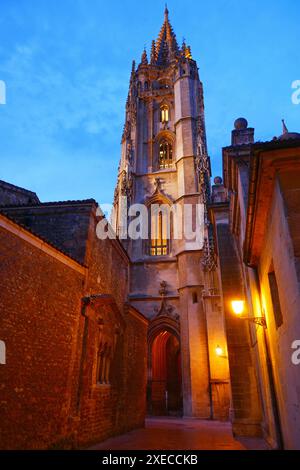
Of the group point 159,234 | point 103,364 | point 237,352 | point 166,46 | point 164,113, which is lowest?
point 103,364

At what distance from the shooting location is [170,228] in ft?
A: 81.6

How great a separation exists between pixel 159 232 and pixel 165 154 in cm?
791

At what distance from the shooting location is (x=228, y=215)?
1346cm

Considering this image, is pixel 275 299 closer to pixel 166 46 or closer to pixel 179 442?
pixel 179 442

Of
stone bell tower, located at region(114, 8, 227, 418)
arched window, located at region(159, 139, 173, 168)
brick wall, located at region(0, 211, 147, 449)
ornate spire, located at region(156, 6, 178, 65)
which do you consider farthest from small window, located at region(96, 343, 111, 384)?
ornate spire, located at region(156, 6, 178, 65)

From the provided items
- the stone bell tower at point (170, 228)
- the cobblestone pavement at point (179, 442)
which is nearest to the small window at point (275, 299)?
the cobblestone pavement at point (179, 442)

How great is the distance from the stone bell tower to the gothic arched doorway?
0.07 m

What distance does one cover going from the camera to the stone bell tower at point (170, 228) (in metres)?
19.8

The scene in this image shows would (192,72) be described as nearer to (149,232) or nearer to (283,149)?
(149,232)

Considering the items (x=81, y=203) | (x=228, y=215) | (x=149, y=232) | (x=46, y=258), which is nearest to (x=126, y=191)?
(x=149, y=232)

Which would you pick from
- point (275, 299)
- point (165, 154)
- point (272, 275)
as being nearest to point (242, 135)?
point (272, 275)

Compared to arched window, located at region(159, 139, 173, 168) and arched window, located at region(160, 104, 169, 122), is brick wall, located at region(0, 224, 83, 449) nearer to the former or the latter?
arched window, located at region(159, 139, 173, 168)

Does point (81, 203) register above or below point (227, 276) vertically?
above
